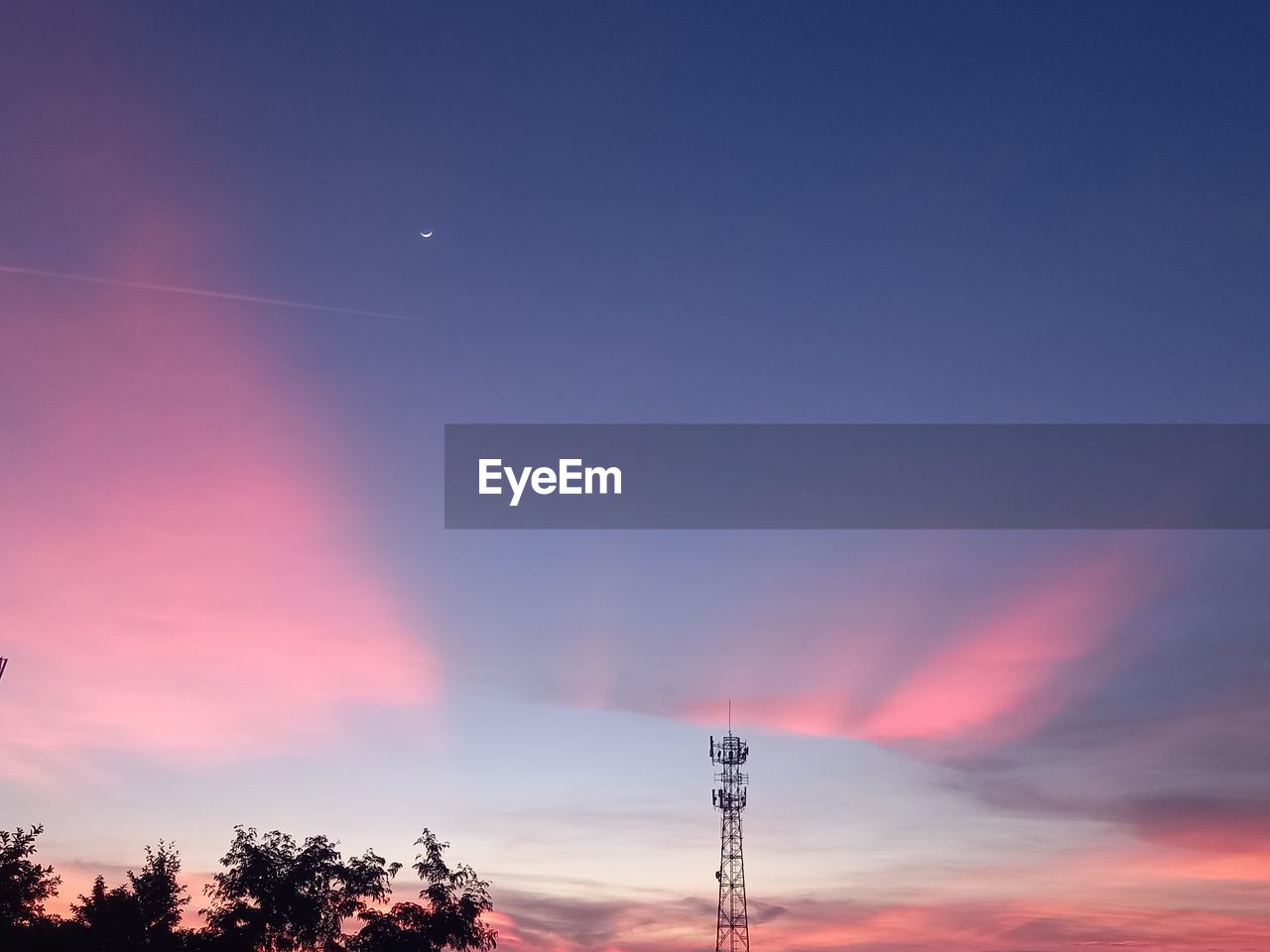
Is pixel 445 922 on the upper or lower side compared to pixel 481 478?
lower

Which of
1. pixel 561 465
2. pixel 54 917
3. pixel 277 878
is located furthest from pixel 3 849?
pixel 561 465

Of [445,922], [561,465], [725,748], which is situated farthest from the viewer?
[725,748]

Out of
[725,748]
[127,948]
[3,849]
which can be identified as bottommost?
[127,948]

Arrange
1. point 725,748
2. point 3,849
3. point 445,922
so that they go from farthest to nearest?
point 725,748 < point 445,922 < point 3,849

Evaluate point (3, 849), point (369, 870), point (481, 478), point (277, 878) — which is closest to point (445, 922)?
point (369, 870)

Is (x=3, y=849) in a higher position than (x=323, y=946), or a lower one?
higher

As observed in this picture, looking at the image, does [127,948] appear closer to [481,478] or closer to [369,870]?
[369,870]

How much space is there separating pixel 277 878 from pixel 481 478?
1567 inches

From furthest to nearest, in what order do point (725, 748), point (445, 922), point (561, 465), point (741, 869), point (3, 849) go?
point (725, 748), point (741, 869), point (445, 922), point (3, 849), point (561, 465)

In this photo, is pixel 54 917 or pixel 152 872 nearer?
pixel 54 917

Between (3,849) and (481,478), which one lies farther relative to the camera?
(3,849)

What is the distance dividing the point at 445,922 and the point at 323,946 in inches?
249

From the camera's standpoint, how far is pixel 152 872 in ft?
227

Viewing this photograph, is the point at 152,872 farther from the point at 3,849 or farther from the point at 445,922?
the point at 445,922
